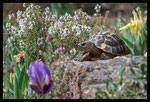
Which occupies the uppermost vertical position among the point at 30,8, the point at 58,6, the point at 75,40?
the point at 58,6

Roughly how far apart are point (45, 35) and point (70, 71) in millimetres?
1520

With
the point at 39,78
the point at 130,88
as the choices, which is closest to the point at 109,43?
the point at 130,88

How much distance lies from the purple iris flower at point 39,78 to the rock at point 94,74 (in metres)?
0.36

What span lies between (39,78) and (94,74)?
54 cm

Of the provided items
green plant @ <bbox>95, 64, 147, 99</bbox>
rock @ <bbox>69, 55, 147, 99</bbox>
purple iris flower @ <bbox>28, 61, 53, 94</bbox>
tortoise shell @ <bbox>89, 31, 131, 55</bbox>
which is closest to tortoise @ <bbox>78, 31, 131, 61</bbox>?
tortoise shell @ <bbox>89, 31, 131, 55</bbox>

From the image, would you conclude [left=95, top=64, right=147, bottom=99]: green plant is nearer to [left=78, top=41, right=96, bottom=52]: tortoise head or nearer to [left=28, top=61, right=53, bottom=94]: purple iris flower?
[left=28, top=61, right=53, bottom=94]: purple iris flower

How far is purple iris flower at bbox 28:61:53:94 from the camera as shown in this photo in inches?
62.6

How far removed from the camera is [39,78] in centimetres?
160

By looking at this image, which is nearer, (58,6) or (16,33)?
(16,33)

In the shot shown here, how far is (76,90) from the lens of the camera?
1929 mm

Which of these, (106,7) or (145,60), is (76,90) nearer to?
(145,60)

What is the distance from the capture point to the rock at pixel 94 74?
72.9 inches

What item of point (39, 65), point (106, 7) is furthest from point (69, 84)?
point (106, 7)

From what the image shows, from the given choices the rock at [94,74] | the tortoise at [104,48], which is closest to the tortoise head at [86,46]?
the tortoise at [104,48]
